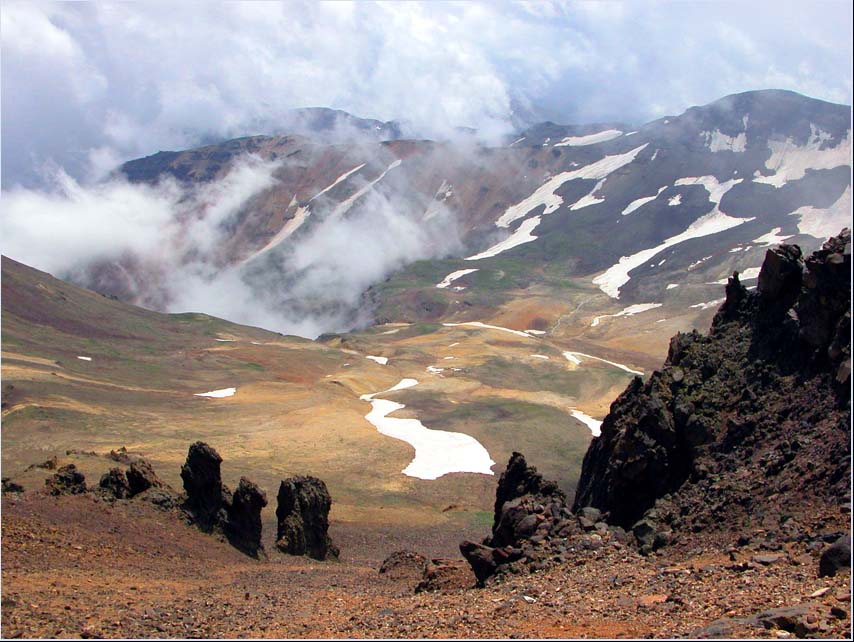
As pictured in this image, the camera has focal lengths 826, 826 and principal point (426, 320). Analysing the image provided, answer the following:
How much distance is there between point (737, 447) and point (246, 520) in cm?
2044

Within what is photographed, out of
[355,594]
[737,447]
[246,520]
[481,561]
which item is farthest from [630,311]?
[355,594]

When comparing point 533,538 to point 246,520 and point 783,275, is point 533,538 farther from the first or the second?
point 246,520

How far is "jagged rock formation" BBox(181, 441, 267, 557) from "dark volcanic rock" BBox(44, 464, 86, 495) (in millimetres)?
4130

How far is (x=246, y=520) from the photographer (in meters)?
35.4

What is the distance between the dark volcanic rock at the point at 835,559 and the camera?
52.7ft

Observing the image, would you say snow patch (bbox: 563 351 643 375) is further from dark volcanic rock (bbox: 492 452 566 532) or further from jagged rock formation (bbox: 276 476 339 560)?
jagged rock formation (bbox: 276 476 339 560)

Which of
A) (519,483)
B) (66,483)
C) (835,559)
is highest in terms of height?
(519,483)

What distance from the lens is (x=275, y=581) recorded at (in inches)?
1077

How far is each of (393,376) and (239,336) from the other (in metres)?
47.4

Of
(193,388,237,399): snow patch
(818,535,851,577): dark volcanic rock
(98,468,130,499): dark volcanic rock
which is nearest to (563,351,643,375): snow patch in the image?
(193,388,237,399): snow patch

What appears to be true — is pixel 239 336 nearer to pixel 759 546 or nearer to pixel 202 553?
pixel 202 553

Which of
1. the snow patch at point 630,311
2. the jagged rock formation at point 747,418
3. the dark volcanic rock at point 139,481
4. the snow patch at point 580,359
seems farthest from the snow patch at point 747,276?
the dark volcanic rock at point 139,481

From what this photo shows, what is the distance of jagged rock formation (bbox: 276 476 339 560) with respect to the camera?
3819 cm

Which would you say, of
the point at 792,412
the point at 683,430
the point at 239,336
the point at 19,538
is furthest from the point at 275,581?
the point at 239,336
